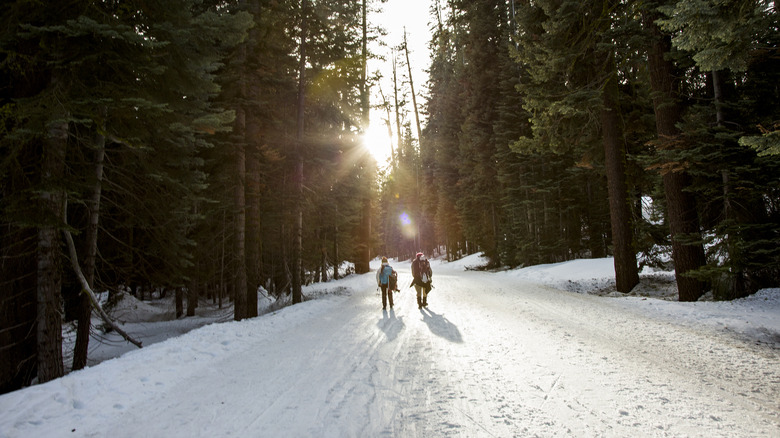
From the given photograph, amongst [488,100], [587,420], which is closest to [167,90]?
[587,420]

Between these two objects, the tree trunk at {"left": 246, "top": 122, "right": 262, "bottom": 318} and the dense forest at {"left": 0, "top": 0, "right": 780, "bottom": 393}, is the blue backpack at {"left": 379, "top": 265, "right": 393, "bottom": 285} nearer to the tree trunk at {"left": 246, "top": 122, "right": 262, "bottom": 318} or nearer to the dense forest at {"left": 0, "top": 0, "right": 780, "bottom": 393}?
the dense forest at {"left": 0, "top": 0, "right": 780, "bottom": 393}

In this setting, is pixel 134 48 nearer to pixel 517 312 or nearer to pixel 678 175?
pixel 517 312

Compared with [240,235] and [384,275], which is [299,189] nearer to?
[240,235]

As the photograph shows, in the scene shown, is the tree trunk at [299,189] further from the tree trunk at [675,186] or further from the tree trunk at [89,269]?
the tree trunk at [675,186]

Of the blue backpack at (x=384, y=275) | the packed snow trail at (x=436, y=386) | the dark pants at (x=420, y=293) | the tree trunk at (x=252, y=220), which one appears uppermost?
the tree trunk at (x=252, y=220)

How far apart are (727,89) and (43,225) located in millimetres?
14752

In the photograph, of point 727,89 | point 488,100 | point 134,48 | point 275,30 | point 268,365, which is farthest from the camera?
point 488,100

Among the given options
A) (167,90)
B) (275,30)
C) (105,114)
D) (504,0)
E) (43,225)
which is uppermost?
(504,0)

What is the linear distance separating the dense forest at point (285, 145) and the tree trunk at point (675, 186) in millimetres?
56

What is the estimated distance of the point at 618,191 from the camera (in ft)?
A: 40.4

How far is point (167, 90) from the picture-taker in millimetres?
7199

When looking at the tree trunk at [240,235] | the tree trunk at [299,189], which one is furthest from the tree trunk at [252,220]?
the tree trunk at [299,189]

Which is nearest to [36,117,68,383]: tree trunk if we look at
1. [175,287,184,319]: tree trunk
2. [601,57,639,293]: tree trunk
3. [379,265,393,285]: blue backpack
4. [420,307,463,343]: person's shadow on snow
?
[420,307,463,343]: person's shadow on snow

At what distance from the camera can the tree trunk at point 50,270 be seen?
5.42m
